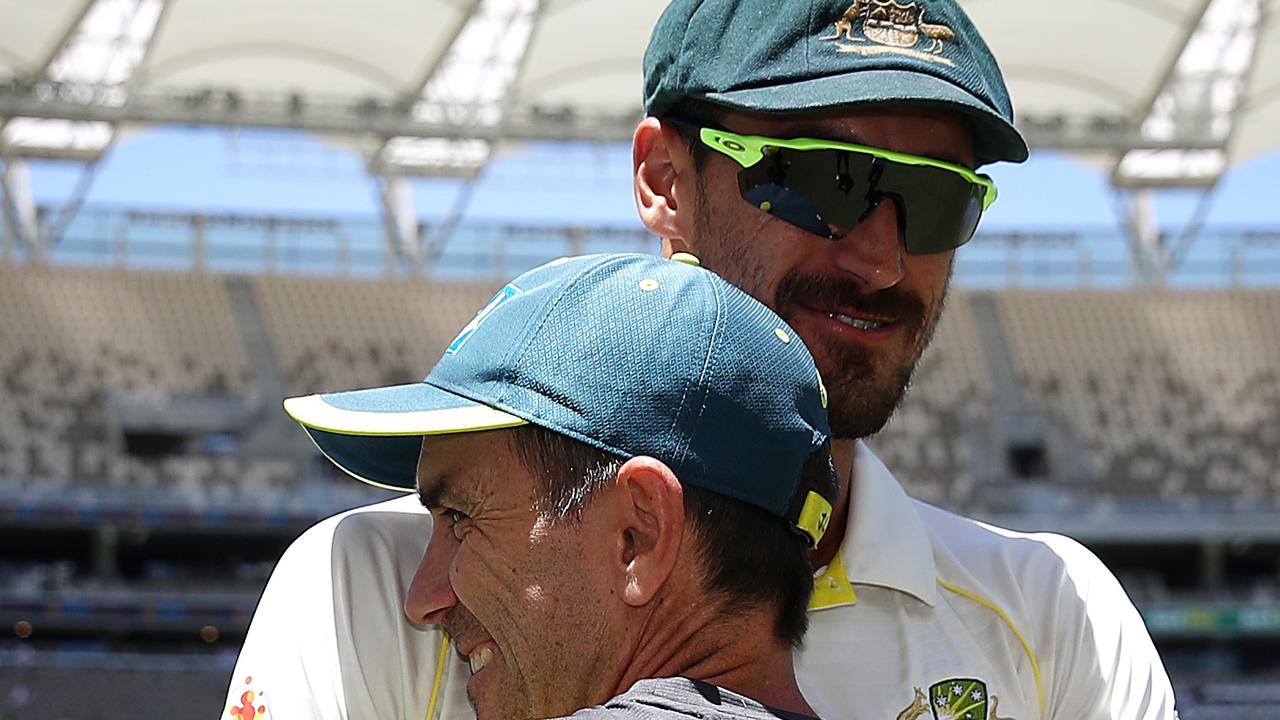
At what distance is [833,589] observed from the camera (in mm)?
1960

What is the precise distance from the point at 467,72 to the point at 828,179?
25.5 metres

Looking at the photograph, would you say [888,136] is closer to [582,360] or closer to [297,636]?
[582,360]

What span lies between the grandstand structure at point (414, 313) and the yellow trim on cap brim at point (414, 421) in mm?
21732

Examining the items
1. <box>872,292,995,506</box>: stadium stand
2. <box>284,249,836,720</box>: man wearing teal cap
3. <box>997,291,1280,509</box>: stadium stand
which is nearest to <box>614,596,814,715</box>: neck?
<box>284,249,836,720</box>: man wearing teal cap

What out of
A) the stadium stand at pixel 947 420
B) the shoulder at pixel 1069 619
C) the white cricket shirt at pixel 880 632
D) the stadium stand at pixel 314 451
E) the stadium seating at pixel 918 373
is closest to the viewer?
the white cricket shirt at pixel 880 632

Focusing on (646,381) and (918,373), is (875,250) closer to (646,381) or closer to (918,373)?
(646,381)

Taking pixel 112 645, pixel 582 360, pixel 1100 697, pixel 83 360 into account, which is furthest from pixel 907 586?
pixel 83 360

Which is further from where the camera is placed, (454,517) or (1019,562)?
(1019,562)

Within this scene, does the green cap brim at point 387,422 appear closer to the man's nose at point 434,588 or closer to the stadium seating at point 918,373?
the man's nose at point 434,588

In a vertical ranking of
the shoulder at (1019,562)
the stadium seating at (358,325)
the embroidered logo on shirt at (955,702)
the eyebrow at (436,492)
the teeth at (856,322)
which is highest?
the eyebrow at (436,492)

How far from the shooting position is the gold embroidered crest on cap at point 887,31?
1887 mm

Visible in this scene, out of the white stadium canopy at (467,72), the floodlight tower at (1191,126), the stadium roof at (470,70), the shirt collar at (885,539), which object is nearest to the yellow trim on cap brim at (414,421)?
the shirt collar at (885,539)

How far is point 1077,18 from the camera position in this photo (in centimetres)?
2477

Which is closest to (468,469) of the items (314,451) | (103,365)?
(314,451)
